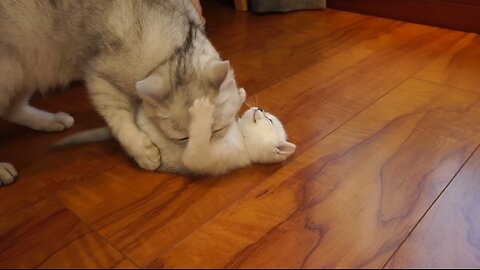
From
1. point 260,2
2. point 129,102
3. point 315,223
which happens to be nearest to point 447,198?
point 315,223

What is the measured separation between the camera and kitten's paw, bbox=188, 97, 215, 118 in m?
1.12

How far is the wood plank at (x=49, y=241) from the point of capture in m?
0.98

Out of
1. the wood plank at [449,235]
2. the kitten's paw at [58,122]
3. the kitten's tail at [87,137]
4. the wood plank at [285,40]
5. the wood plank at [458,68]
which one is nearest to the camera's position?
the wood plank at [449,235]

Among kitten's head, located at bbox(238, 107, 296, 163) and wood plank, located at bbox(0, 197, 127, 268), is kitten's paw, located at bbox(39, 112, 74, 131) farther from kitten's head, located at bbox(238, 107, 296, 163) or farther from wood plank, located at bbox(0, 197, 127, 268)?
kitten's head, located at bbox(238, 107, 296, 163)

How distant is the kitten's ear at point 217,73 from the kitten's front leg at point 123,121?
0.95ft

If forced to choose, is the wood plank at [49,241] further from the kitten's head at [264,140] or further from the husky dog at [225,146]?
the kitten's head at [264,140]

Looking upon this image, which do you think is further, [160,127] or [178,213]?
[160,127]

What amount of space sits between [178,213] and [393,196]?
0.58 metres

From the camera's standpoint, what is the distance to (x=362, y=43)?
216 cm

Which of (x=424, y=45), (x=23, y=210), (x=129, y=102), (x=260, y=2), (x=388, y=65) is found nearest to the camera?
(x=23, y=210)

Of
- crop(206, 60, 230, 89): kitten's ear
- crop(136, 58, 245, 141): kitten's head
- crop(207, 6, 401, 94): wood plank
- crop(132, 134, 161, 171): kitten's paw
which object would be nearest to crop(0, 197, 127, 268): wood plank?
crop(132, 134, 161, 171): kitten's paw

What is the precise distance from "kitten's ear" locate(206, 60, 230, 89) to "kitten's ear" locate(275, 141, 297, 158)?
27 centimetres

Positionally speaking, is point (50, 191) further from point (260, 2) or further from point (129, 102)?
point (260, 2)

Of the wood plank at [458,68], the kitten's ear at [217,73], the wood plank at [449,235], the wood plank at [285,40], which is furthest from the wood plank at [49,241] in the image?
the wood plank at [458,68]
